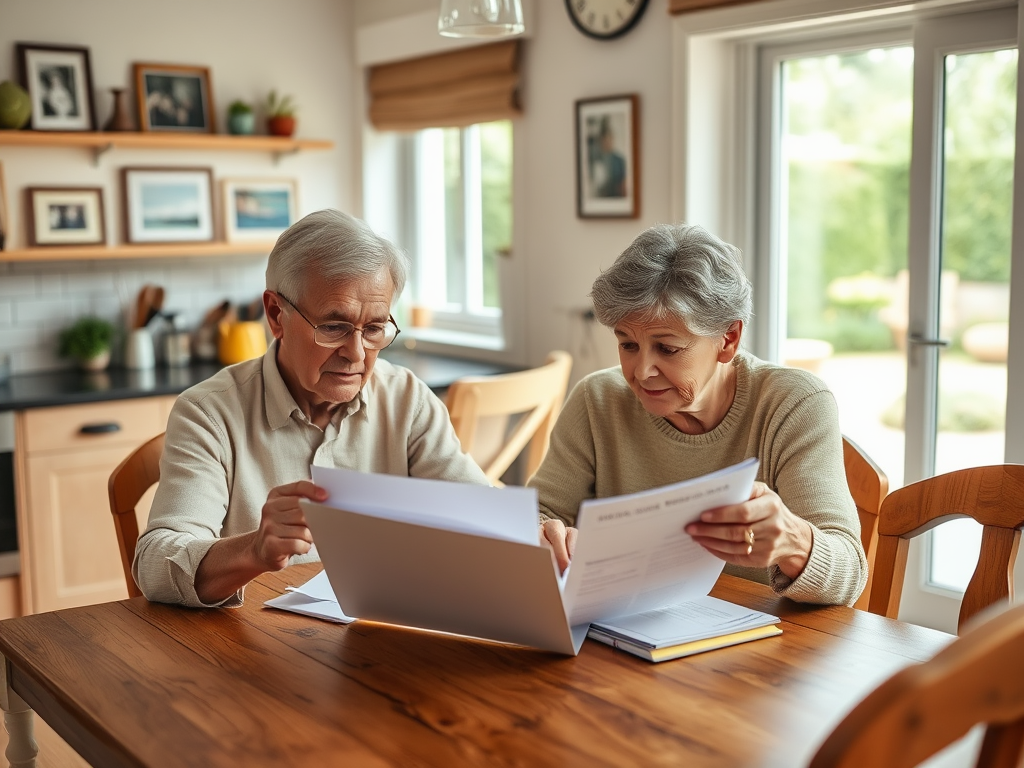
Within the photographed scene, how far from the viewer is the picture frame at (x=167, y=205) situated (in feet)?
13.1

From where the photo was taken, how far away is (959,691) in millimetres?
782

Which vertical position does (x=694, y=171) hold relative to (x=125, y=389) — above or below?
above

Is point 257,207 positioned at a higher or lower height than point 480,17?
lower

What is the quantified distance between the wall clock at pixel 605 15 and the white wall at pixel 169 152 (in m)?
1.32

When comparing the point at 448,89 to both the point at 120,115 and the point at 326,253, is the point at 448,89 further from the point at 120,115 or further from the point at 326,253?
the point at 326,253

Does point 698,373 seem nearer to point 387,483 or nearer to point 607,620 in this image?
point 607,620

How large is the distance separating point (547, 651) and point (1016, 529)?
29.3 inches

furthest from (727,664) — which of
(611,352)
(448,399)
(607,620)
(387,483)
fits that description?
(611,352)

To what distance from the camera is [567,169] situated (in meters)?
3.65

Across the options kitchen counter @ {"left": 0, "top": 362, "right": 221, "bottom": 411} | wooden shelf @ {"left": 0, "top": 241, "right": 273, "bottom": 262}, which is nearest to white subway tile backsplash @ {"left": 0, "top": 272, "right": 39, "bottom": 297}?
wooden shelf @ {"left": 0, "top": 241, "right": 273, "bottom": 262}

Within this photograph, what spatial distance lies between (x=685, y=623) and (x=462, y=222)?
10.3 feet

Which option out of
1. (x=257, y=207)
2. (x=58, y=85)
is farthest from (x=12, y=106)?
(x=257, y=207)

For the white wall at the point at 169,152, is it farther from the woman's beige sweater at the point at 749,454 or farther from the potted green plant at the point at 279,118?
the woman's beige sweater at the point at 749,454

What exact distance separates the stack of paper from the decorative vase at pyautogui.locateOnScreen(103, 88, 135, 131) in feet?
10.1
